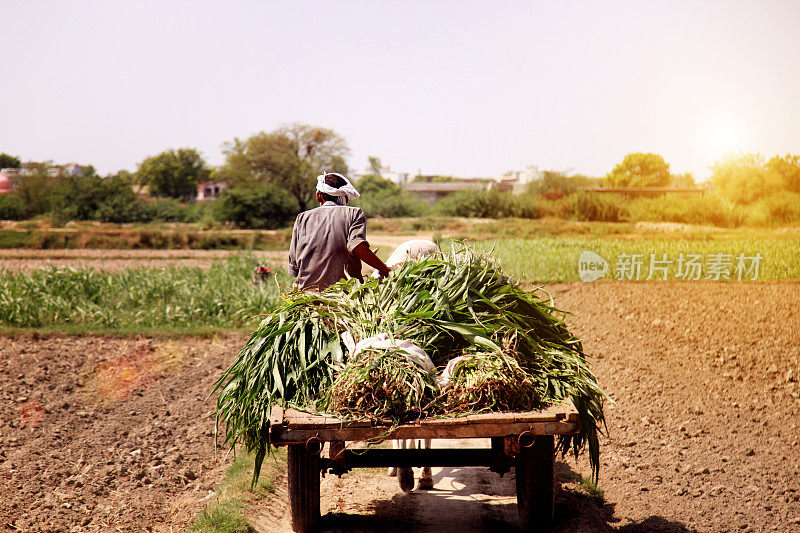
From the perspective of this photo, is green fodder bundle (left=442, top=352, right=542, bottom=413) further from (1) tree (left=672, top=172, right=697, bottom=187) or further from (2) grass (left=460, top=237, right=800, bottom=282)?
(1) tree (left=672, top=172, right=697, bottom=187)

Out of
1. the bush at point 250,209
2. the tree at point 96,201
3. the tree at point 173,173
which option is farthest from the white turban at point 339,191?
the tree at point 173,173

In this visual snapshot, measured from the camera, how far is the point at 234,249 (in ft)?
90.6

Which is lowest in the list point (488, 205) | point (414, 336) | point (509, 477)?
point (509, 477)

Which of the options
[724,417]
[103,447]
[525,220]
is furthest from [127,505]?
[525,220]

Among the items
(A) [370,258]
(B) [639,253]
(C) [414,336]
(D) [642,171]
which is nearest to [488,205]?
(D) [642,171]

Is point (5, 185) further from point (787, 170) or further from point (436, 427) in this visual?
point (436, 427)

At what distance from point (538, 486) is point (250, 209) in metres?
37.4

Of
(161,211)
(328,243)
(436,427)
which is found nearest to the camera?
(436,427)

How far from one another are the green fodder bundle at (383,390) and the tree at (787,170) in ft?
26.2

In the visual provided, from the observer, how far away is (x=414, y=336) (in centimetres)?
344

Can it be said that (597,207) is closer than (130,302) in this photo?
No

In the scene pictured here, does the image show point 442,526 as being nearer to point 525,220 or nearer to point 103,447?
point 103,447

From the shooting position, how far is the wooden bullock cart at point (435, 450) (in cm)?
297

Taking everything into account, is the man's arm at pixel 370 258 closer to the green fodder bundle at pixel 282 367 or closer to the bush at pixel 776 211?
the green fodder bundle at pixel 282 367
